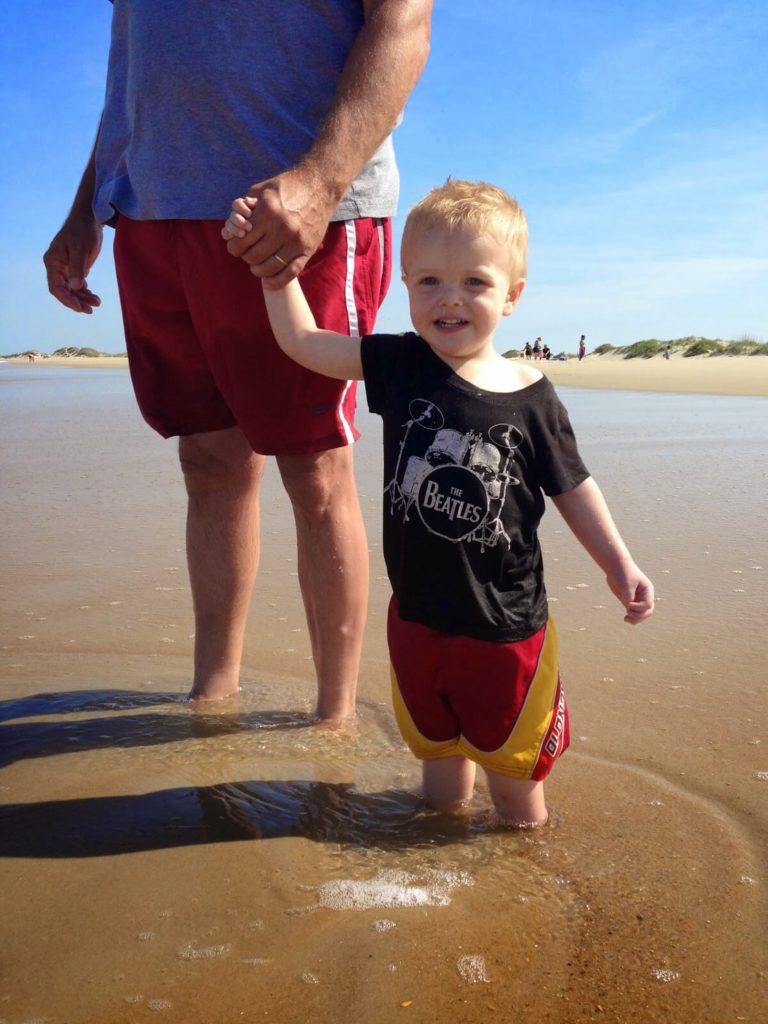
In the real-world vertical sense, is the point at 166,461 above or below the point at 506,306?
below

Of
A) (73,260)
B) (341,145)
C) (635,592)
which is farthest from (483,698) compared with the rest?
(73,260)

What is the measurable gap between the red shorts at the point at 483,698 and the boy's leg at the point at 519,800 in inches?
1.2

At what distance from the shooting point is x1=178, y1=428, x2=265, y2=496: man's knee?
2590 mm

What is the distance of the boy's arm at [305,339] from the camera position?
2109 mm

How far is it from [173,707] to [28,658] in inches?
23.9

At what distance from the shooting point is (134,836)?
1.92 m

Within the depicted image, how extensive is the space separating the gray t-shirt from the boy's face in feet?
1.37

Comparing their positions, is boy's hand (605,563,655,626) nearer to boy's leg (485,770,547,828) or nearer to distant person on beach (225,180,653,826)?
distant person on beach (225,180,653,826)

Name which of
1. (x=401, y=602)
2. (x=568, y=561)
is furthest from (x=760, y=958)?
(x=568, y=561)

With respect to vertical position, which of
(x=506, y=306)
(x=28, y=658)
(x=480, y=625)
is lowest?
(x=28, y=658)

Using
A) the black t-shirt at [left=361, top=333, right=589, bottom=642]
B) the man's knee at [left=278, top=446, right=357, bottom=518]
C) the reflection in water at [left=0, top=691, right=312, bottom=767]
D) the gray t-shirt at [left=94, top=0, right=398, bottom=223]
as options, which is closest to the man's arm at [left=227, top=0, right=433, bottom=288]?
the gray t-shirt at [left=94, top=0, right=398, bottom=223]

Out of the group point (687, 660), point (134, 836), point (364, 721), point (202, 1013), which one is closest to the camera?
point (202, 1013)

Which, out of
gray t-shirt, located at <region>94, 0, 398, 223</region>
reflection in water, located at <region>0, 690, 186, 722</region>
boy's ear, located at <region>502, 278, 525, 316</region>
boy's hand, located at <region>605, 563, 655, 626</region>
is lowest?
reflection in water, located at <region>0, 690, 186, 722</region>

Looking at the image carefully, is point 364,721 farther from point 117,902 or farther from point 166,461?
point 166,461
